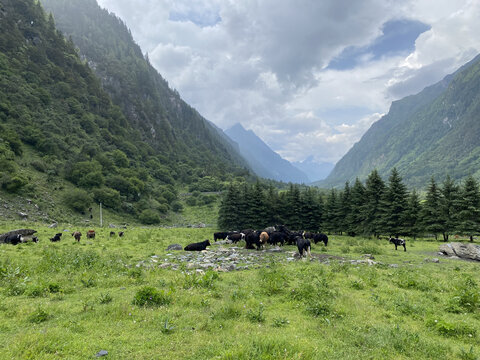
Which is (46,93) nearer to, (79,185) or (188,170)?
(79,185)

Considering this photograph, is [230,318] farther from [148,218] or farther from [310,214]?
[148,218]

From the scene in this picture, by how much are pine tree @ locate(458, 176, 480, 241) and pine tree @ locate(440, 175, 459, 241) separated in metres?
0.83

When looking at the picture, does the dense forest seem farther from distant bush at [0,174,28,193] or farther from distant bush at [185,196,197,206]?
distant bush at [185,196,197,206]

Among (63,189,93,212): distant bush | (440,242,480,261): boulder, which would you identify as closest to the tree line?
(440,242,480,261): boulder

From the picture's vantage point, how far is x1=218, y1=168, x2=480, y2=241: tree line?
38.5 metres

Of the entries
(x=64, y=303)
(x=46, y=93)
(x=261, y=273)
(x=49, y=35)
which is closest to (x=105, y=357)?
(x=64, y=303)

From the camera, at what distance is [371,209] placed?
44.2 m

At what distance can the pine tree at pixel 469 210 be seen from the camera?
36.0 m

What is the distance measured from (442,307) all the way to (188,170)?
6606 inches

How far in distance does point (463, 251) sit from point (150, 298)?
93.4ft

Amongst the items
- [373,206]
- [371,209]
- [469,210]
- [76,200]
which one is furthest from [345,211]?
[76,200]

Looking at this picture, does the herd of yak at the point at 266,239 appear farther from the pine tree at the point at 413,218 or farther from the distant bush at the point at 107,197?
the distant bush at the point at 107,197

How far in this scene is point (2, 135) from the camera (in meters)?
63.2

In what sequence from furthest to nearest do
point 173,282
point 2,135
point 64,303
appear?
point 2,135
point 173,282
point 64,303
